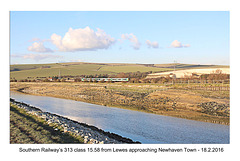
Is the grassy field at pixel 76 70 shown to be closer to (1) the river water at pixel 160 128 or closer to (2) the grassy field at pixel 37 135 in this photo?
(1) the river water at pixel 160 128

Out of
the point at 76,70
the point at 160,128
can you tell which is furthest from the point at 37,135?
the point at 76,70

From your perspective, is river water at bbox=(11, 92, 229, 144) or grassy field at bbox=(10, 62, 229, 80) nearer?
river water at bbox=(11, 92, 229, 144)

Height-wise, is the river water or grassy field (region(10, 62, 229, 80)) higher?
grassy field (region(10, 62, 229, 80))

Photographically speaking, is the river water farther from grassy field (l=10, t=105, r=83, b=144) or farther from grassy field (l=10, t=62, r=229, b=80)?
grassy field (l=10, t=62, r=229, b=80)

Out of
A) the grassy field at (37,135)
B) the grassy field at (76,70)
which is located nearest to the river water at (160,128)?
the grassy field at (37,135)

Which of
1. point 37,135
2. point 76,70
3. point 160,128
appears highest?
point 76,70

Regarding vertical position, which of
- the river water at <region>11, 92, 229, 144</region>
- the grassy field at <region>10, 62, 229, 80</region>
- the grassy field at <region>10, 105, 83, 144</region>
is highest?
the grassy field at <region>10, 62, 229, 80</region>

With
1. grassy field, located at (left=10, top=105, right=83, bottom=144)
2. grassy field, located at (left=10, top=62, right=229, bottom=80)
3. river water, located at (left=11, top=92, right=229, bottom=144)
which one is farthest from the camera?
grassy field, located at (left=10, top=62, right=229, bottom=80)

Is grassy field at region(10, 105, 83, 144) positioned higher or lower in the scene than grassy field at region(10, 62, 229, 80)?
lower

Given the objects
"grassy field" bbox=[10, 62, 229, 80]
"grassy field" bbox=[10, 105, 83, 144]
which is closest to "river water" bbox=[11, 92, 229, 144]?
"grassy field" bbox=[10, 105, 83, 144]

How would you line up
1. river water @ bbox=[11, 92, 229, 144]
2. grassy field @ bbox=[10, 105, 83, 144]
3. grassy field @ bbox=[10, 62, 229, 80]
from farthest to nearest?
1. grassy field @ bbox=[10, 62, 229, 80]
2. river water @ bbox=[11, 92, 229, 144]
3. grassy field @ bbox=[10, 105, 83, 144]

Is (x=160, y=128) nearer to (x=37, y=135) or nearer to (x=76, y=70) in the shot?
(x=37, y=135)

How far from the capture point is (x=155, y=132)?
15.1 meters
